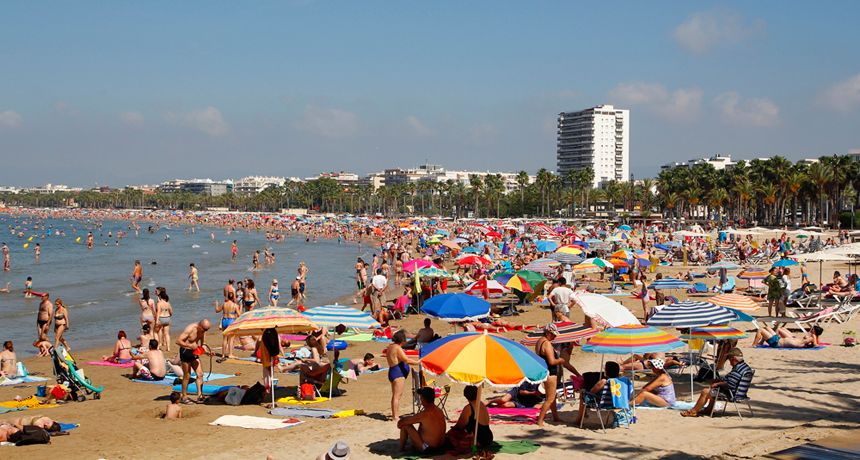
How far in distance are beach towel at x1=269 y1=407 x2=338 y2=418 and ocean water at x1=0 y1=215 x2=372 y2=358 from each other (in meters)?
8.38

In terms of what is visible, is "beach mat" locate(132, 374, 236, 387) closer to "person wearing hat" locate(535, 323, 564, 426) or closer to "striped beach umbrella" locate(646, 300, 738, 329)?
"person wearing hat" locate(535, 323, 564, 426)

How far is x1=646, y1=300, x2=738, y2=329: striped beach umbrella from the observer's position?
834cm

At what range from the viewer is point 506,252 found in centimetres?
3322

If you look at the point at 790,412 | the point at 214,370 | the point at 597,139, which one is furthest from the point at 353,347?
the point at 597,139

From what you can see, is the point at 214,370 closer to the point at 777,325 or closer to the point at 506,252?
the point at 777,325

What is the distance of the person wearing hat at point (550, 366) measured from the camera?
283 inches

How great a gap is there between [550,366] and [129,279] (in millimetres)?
27145

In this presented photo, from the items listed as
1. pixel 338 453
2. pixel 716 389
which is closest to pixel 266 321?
pixel 338 453

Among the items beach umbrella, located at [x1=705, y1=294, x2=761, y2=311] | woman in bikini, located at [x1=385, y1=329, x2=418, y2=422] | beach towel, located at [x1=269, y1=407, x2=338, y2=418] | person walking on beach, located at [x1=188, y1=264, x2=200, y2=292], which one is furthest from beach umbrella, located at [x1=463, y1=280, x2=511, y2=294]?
person walking on beach, located at [x1=188, y1=264, x2=200, y2=292]

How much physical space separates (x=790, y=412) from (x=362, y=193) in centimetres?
13180

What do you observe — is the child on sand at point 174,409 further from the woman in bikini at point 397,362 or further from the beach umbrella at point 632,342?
the beach umbrella at point 632,342

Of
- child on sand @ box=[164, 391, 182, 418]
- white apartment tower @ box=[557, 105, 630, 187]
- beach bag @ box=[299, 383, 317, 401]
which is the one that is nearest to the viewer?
child on sand @ box=[164, 391, 182, 418]

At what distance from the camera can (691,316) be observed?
8469mm

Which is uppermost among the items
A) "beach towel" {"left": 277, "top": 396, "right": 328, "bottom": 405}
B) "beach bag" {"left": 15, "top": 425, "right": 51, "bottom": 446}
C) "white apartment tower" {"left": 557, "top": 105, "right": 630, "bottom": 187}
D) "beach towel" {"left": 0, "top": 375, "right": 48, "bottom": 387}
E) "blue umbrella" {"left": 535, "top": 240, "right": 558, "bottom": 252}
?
"white apartment tower" {"left": 557, "top": 105, "right": 630, "bottom": 187}
